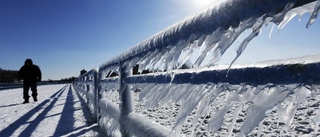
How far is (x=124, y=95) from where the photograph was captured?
2.06 metres

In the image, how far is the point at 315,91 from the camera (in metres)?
0.55

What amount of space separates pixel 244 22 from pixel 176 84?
49 cm

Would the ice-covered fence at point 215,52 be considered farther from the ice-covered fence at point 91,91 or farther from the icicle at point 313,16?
the ice-covered fence at point 91,91

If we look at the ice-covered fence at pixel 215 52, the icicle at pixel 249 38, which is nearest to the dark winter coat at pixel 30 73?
the ice-covered fence at pixel 215 52

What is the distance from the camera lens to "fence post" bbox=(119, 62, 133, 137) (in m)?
2.02

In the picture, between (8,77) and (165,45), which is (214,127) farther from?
(8,77)

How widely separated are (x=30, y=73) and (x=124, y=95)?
9555mm

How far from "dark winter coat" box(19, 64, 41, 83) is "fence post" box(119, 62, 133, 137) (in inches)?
371

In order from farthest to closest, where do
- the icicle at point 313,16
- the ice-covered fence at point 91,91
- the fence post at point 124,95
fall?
1. the ice-covered fence at point 91,91
2. the fence post at point 124,95
3. the icicle at point 313,16

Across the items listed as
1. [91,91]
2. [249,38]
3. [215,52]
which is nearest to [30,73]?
[91,91]

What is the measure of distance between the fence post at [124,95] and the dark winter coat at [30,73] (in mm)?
9430

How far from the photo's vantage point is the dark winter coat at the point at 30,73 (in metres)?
10.6

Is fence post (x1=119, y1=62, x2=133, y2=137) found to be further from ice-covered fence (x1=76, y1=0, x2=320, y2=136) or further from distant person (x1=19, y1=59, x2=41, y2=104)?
distant person (x1=19, y1=59, x2=41, y2=104)

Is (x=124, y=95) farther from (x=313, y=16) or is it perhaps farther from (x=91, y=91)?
(x=91, y=91)
